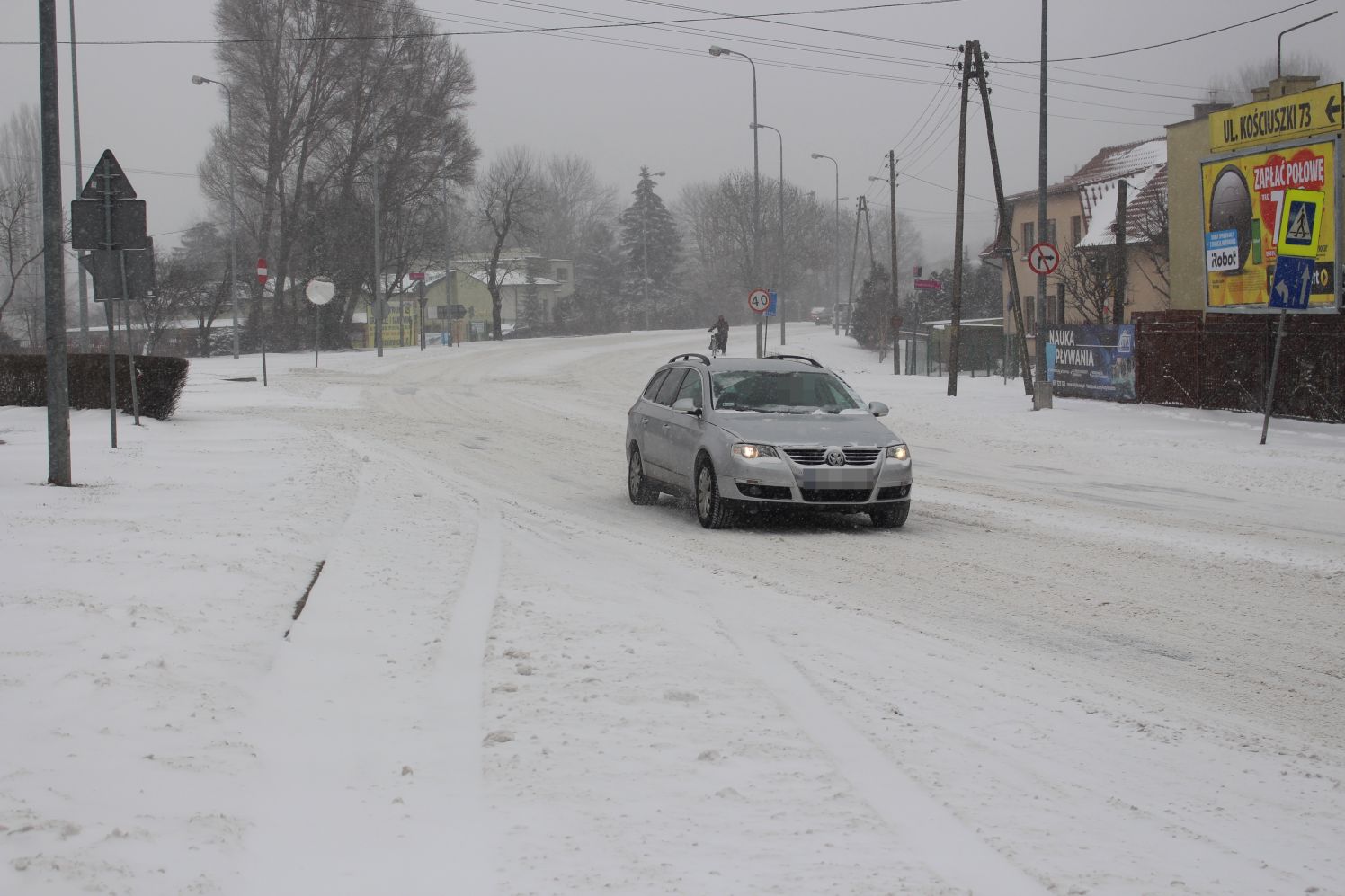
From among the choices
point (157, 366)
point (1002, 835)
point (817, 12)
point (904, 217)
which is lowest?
point (1002, 835)

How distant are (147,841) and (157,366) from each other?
1749 centimetres

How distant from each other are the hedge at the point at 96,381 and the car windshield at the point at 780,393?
10.8m

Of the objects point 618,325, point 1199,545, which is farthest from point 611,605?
point 618,325

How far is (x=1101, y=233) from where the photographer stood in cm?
5031

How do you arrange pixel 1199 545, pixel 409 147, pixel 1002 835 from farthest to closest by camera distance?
1. pixel 409 147
2. pixel 1199 545
3. pixel 1002 835

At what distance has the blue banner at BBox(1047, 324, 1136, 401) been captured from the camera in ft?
89.6

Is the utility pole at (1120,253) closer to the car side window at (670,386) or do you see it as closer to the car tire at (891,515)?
the car side window at (670,386)

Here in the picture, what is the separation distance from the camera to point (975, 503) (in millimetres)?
13711

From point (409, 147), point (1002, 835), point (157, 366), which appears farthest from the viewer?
point (409, 147)

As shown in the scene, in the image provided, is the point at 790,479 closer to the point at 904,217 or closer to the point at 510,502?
the point at 510,502

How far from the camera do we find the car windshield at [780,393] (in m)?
12.5

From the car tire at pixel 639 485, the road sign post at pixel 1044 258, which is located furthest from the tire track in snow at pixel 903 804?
the road sign post at pixel 1044 258

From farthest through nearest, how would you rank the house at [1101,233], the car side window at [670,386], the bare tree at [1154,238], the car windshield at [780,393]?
the bare tree at [1154,238], the house at [1101,233], the car side window at [670,386], the car windshield at [780,393]

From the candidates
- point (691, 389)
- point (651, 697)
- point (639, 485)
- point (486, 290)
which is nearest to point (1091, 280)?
A: point (639, 485)
